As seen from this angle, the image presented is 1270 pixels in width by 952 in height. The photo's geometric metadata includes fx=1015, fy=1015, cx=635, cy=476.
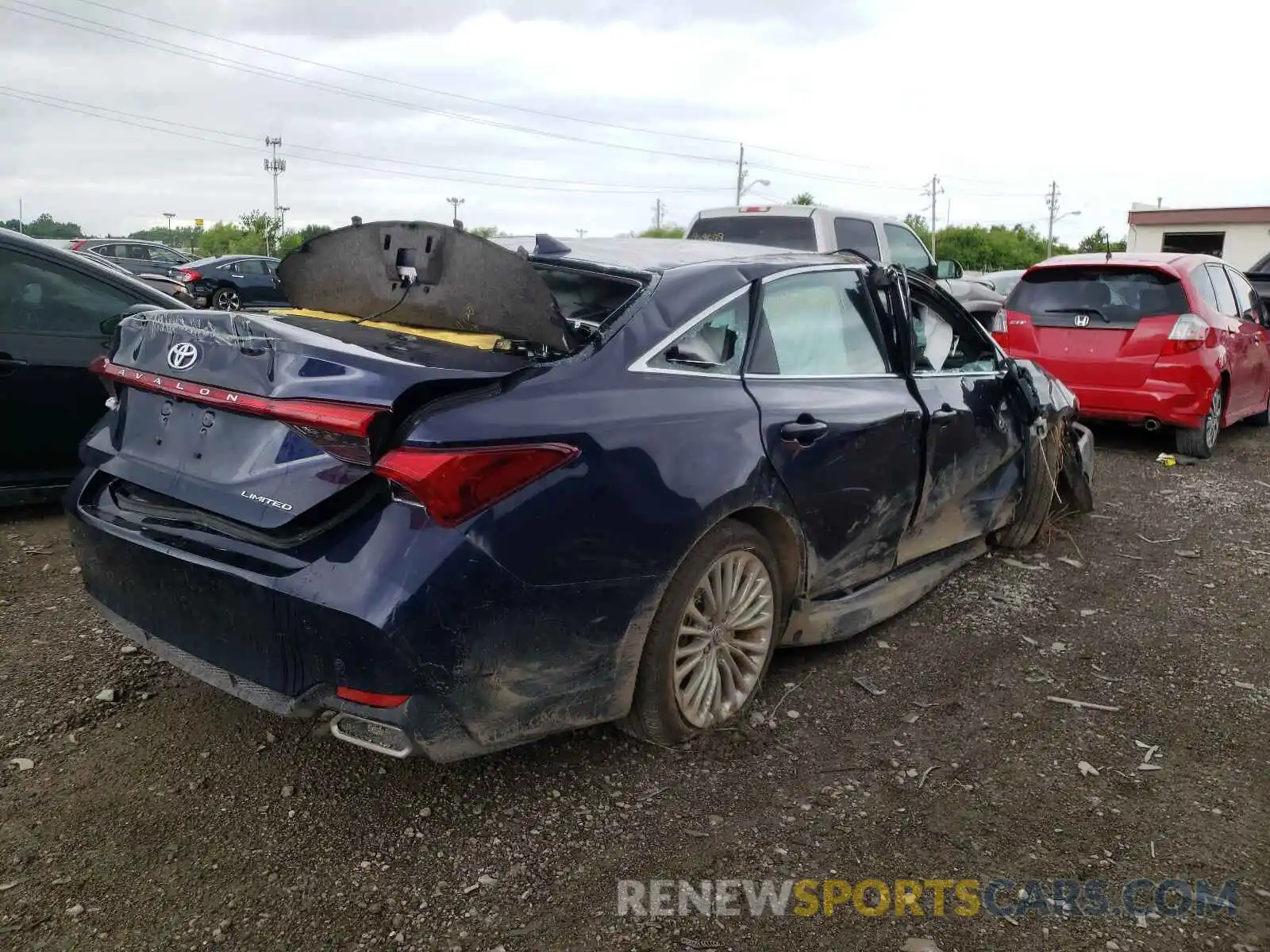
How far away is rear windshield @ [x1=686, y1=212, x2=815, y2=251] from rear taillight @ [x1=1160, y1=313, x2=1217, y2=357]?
10.2ft

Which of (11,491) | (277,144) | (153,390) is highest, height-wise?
(277,144)

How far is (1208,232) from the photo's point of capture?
123 ft

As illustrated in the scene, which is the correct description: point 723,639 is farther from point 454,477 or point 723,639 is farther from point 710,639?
point 454,477

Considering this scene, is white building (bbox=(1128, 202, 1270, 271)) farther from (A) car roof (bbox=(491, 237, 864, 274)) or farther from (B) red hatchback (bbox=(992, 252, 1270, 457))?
(A) car roof (bbox=(491, 237, 864, 274))

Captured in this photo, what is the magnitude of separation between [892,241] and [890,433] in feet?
24.4

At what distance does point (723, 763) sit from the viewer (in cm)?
315

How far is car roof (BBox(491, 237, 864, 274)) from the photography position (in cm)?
339

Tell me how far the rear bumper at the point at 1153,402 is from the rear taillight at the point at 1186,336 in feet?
0.87

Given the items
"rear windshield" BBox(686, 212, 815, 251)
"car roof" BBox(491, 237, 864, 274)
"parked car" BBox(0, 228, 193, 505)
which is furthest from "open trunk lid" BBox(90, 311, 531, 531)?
"rear windshield" BBox(686, 212, 815, 251)

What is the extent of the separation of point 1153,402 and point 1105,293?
0.97 metres

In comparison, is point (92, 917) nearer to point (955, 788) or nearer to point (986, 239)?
point (955, 788)

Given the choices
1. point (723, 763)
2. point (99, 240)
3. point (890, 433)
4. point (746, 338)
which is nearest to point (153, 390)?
point (746, 338)

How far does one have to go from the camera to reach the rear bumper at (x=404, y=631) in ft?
7.80

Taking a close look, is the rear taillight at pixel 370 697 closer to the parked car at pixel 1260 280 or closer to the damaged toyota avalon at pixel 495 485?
the damaged toyota avalon at pixel 495 485
